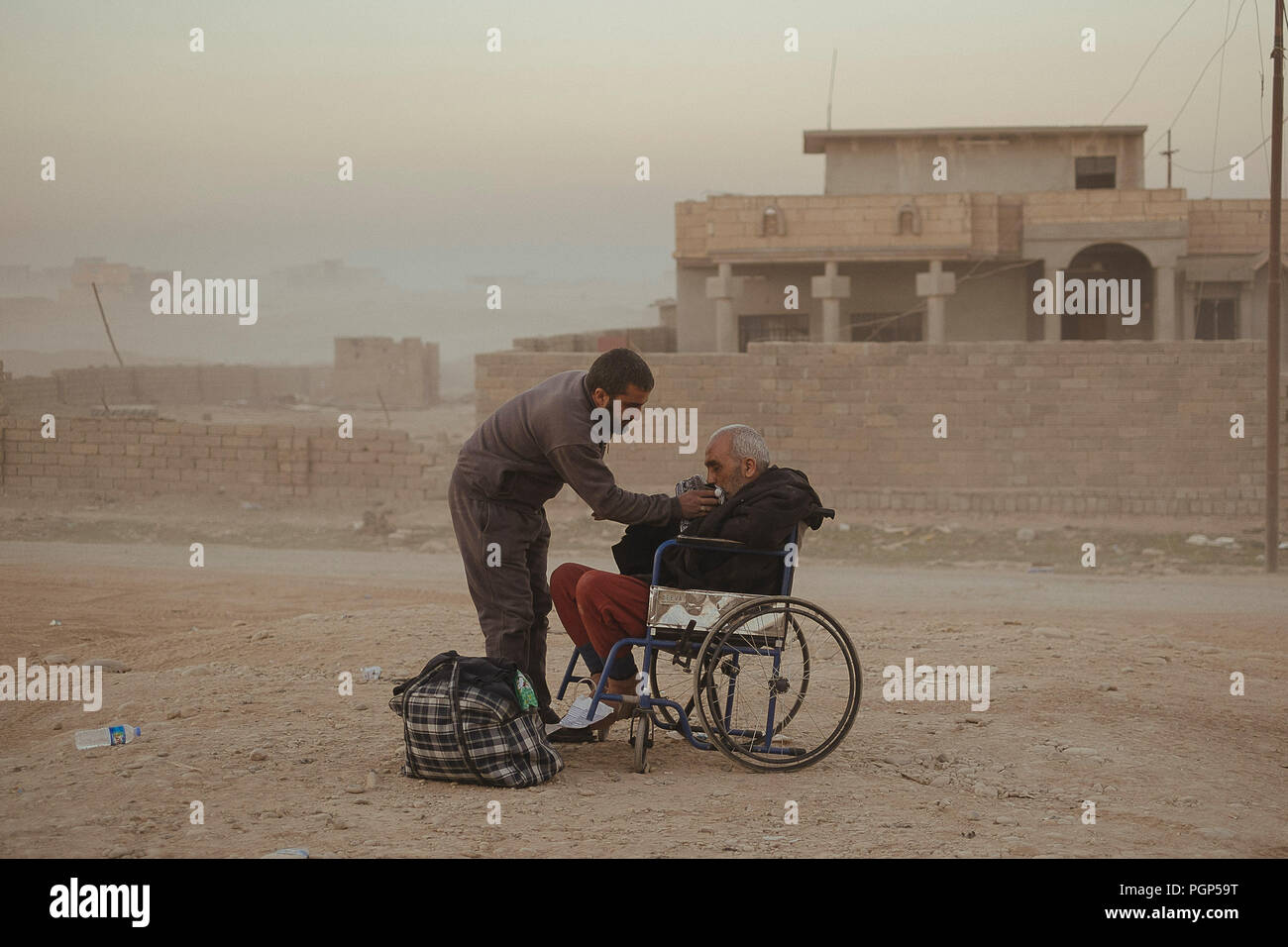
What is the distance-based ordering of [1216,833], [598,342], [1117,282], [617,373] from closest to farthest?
1. [1216,833]
2. [617,373]
3. [598,342]
4. [1117,282]

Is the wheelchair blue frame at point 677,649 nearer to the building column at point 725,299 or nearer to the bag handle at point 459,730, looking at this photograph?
the bag handle at point 459,730

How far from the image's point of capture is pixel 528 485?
487 cm

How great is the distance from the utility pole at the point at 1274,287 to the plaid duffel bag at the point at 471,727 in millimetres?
10514

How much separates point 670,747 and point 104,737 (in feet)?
7.73

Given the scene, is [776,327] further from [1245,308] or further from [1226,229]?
[1245,308]

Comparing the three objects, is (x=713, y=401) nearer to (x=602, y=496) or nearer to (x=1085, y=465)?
(x=1085, y=465)

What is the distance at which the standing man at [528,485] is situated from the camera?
4.63 metres

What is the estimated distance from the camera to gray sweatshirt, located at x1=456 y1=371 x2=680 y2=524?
15.2ft

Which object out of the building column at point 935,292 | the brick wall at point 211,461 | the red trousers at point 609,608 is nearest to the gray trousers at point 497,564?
the red trousers at point 609,608

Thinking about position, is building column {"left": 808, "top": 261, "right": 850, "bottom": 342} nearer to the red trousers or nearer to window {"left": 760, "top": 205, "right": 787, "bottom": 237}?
window {"left": 760, "top": 205, "right": 787, "bottom": 237}

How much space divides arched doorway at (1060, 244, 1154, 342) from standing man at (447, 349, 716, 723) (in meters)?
20.7

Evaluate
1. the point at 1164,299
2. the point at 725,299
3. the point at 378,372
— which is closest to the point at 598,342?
the point at 725,299

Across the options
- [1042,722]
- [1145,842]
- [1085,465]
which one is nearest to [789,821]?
[1145,842]

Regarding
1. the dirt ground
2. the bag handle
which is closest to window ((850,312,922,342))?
the dirt ground
